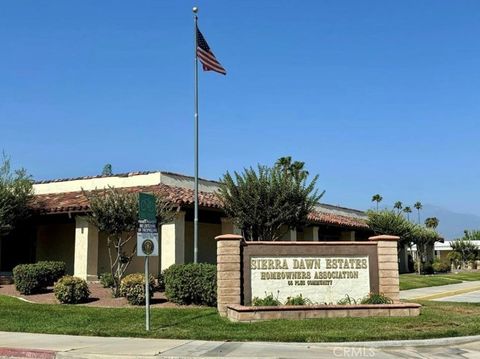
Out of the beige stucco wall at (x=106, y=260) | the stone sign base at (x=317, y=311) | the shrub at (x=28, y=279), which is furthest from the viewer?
the beige stucco wall at (x=106, y=260)

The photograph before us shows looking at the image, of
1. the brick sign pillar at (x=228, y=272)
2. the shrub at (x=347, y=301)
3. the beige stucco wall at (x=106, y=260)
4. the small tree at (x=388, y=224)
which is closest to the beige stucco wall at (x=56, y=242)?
the beige stucco wall at (x=106, y=260)

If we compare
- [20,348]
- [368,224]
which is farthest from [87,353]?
[368,224]

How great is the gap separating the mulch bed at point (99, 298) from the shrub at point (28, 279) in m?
0.26

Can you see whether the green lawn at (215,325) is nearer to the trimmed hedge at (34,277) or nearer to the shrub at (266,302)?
the shrub at (266,302)

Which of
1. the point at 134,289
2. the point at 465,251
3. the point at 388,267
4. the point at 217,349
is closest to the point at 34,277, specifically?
the point at 134,289

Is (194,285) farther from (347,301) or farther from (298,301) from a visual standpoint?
(347,301)

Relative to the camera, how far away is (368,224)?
41062 mm

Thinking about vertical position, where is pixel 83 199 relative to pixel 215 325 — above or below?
above

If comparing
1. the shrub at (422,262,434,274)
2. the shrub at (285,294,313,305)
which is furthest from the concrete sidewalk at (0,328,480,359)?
the shrub at (422,262,434,274)

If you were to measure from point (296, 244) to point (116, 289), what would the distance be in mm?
6704

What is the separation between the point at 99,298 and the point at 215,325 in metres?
6.58

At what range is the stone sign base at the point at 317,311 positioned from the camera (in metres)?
15.1

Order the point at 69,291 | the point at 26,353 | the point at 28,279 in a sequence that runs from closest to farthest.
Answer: the point at 26,353
the point at 69,291
the point at 28,279

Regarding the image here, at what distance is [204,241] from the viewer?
2805 cm
